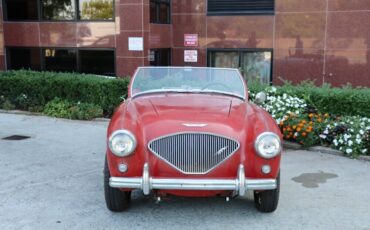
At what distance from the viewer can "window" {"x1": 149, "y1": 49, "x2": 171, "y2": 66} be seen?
1377 cm

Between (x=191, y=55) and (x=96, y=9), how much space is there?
10.5 ft

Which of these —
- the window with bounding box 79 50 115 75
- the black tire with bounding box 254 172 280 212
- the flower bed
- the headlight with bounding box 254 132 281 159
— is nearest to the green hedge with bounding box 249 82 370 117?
the flower bed

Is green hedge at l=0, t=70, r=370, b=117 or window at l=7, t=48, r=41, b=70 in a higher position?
window at l=7, t=48, r=41, b=70

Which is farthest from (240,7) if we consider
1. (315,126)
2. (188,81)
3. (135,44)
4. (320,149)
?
(188,81)

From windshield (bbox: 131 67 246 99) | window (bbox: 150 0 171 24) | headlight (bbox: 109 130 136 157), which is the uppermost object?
window (bbox: 150 0 171 24)

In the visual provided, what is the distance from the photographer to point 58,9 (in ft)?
A: 45.9

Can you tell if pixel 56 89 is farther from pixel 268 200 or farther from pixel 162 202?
pixel 268 200

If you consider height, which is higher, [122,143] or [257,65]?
[257,65]

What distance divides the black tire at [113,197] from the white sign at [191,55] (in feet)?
32.8

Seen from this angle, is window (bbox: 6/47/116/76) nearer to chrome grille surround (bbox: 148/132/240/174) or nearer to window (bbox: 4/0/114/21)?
window (bbox: 4/0/114/21)

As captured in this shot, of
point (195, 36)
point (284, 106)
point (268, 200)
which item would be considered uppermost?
point (195, 36)

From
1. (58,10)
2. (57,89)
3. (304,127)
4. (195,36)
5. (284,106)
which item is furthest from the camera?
(195,36)

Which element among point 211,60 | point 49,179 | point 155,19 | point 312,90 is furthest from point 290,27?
point 49,179

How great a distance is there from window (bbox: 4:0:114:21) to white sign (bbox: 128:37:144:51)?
0.95 meters
